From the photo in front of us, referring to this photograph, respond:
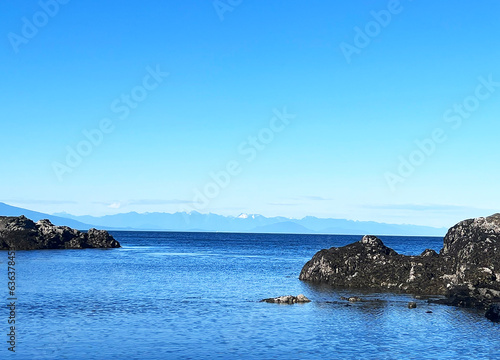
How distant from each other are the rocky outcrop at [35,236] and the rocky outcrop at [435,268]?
342 feet

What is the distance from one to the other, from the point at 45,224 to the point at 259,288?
116 meters

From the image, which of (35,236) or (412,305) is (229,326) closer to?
(412,305)

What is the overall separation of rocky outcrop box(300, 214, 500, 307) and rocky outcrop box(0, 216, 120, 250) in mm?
104149

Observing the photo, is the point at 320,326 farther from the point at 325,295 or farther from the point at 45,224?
the point at 45,224

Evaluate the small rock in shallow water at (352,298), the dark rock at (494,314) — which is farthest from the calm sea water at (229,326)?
the small rock in shallow water at (352,298)

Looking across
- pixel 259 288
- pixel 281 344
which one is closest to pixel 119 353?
pixel 281 344

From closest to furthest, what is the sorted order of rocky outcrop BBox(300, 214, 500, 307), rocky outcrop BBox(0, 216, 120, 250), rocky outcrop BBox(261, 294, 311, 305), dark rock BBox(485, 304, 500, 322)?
dark rock BBox(485, 304, 500, 322), rocky outcrop BBox(261, 294, 311, 305), rocky outcrop BBox(300, 214, 500, 307), rocky outcrop BBox(0, 216, 120, 250)

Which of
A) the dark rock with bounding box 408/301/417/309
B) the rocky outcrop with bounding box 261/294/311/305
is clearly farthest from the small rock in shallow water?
the dark rock with bounding box 408/301/417/309

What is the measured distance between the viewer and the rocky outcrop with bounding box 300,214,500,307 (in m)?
52.4

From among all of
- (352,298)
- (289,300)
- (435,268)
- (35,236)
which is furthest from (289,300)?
(35,236)

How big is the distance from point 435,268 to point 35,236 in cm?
12381

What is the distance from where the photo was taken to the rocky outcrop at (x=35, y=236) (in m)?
151

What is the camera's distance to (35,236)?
154 m

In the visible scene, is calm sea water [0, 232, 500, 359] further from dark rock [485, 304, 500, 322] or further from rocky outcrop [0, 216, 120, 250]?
rocky outcrop [0, 216, 120, 250]
